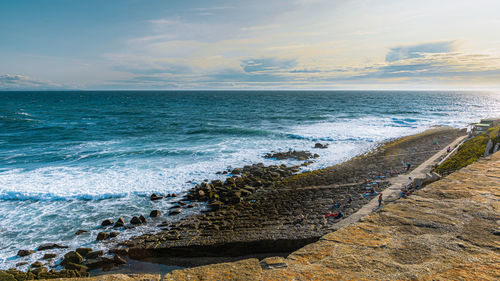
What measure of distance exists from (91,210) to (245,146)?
16.1 metres

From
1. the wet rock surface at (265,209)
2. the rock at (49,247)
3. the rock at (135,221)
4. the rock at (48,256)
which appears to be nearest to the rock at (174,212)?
the wet rock surface at (265,209)

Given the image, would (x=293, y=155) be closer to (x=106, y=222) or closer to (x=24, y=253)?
(x=106, y=222)

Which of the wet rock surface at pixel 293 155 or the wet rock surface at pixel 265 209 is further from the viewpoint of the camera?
the wet rock surface at pixel 293 155

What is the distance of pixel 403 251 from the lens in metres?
2.63

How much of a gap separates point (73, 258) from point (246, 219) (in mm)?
6295

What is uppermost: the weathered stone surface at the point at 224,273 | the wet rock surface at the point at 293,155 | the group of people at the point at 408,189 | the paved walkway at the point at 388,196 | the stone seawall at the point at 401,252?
the stone seawall at the point at 401,252

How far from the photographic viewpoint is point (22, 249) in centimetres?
928

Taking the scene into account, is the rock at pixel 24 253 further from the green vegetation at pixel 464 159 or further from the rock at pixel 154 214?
the green vegetation at pixel 464 159

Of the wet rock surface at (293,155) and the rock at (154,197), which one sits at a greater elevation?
the wet rock surface at (293,155)

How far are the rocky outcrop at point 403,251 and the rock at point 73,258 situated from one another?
8.09 m

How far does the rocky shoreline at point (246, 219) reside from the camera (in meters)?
8.59

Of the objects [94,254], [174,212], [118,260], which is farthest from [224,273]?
[174,212]

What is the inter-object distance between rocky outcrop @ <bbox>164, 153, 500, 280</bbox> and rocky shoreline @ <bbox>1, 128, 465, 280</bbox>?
5822 millimetres

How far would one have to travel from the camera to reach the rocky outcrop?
236 centimetres
